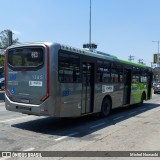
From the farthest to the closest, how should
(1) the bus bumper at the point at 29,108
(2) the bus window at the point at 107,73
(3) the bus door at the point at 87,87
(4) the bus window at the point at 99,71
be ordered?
(2) the bus window at the point at 107,73
(4) the bus window at the point at 99,71
(3) the bus door at the point at 87,87
(1) the bus bumper at the point at 29,108

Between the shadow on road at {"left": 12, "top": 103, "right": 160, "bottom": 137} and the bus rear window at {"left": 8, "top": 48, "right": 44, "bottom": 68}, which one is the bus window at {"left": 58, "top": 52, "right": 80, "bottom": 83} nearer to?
the bus rear window at {"left": 8, "top": 48, "right": 44, "bottom": 68}

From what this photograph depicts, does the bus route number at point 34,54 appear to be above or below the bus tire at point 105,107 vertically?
above

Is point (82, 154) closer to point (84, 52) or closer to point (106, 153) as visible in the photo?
point (106, 153)

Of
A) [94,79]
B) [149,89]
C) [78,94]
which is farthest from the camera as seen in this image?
[149,89]

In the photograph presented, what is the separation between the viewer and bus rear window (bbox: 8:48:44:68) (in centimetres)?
1013

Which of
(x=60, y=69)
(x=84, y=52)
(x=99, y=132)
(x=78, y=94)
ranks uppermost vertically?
(x=84, y=52)

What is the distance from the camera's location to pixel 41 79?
999 cm

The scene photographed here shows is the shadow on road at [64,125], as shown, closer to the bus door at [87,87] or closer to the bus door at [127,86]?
the bus door at [87,87]

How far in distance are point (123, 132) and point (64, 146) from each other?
9.19ft

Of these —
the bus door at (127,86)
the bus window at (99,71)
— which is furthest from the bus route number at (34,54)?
the bus door at (127,86)

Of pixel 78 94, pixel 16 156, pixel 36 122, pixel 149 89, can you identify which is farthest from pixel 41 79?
pixel 149 89

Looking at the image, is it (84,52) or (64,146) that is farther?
(84,52)

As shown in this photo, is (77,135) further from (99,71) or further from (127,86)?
(127,86)

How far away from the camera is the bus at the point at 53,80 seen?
989 centimetres
